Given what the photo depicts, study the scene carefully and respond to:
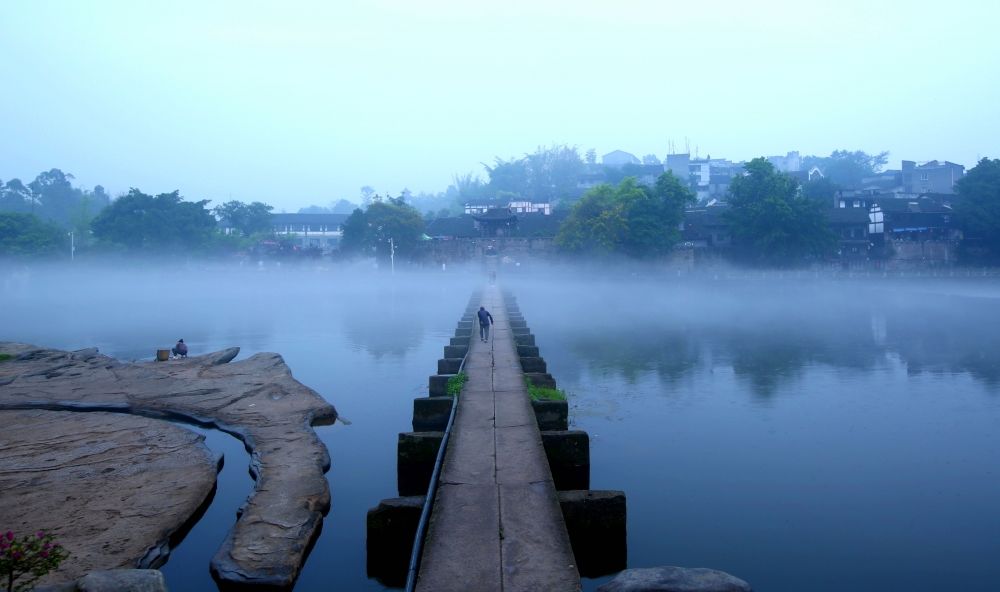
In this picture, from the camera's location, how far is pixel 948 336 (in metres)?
25.8

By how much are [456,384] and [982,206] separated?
49238mm

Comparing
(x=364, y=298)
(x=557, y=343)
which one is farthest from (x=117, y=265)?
(x=557, y=343)

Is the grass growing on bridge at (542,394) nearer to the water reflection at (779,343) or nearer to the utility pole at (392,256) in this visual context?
the water reflection at (779,343)

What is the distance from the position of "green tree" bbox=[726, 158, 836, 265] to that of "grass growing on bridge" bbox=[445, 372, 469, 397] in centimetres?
3928

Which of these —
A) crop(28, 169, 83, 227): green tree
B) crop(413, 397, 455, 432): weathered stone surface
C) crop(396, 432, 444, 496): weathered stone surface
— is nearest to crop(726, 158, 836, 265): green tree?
crop(413, 397, 455, 432): weathered stone surface

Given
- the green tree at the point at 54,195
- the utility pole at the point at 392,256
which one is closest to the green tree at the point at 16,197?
the green tree at the point at 54,195

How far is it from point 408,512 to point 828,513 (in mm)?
5526

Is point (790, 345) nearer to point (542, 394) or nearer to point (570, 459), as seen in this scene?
point (542, 394)

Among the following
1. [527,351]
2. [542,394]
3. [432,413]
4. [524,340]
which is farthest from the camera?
[524,340]

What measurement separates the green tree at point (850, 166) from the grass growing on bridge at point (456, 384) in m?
94.9

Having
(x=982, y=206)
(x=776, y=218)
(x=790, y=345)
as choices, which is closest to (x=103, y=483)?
(x=790, y=345)

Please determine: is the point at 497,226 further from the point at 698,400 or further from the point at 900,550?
the point at 900,550

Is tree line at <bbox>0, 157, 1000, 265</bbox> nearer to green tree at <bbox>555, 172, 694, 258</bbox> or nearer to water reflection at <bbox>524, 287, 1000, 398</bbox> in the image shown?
green tree at <bbox>555, 172, 694, 258</bbox>

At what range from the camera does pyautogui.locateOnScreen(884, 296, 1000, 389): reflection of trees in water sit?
1981 centimetres
